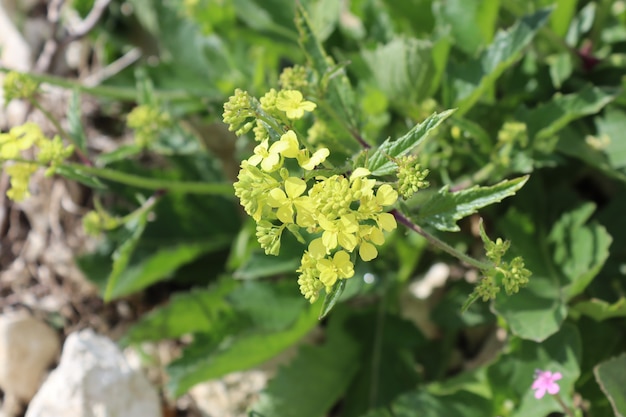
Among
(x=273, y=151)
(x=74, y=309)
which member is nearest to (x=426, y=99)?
(x=273, y=151)

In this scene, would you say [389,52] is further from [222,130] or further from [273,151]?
[222,130]

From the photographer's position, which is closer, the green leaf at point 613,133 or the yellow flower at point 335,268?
the yellow flower at point 335,268

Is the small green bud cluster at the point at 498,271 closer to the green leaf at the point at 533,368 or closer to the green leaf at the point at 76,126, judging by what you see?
the green leaf at the point at 533,368

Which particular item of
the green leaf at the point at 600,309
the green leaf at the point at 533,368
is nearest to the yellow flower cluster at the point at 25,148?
the green leaf at the point at 533,368

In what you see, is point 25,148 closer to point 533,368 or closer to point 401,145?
point 401,145

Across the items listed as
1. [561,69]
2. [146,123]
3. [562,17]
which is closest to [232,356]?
[146,123]

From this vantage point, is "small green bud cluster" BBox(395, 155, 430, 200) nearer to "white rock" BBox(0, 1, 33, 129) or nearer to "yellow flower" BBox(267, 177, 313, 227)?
"yellow flower" BBox(267, 177, 313, 227)
